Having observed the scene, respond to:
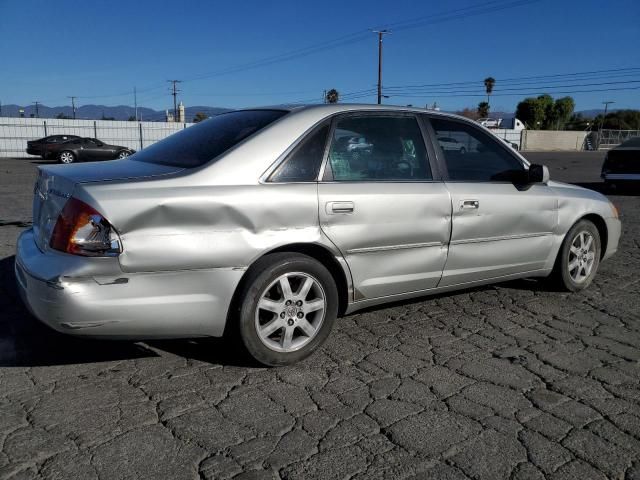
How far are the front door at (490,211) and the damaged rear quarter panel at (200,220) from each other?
1.34 m

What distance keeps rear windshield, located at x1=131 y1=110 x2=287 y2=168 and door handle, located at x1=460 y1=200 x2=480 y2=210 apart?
144 centimetres

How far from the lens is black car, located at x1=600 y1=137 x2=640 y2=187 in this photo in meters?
13.5

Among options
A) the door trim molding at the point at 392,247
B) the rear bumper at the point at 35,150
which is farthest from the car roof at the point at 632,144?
the rear bumper at the point at 35,150

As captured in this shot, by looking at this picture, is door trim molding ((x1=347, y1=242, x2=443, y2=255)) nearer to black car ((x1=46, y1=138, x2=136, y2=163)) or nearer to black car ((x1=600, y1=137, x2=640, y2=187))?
black car ((x1=600, y1=137, x2=640, y2=187))

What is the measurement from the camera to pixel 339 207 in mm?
3531

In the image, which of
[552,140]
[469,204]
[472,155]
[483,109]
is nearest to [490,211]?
[469,204]

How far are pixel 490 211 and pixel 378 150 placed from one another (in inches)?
40.8

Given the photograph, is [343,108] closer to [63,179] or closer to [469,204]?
[469,204]

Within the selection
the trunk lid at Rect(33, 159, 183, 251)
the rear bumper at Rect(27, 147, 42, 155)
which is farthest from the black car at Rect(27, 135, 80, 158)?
the trunk lid at Rect(33, 159, 183, 251)

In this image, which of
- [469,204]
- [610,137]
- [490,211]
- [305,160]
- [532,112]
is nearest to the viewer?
[305,160]

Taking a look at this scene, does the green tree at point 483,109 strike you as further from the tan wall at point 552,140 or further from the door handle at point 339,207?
the door handle at point 339,207

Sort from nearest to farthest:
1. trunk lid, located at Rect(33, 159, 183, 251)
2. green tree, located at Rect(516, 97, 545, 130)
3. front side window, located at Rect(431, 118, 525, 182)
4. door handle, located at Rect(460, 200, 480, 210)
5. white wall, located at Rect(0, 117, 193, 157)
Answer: trunk lid, located at Rect(33, 159, 183, 251) → door handle, located at Rect(460, 200, 480, 210) → front side window, located at Rect(431, 118, 525, 182) → white wall, located at Rect(0, 117, 193, 157) → green tree, located at Rect(516, 97, 545, 130)

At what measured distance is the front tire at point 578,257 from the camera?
5.01 metres

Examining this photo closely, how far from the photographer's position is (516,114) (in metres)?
85.2
